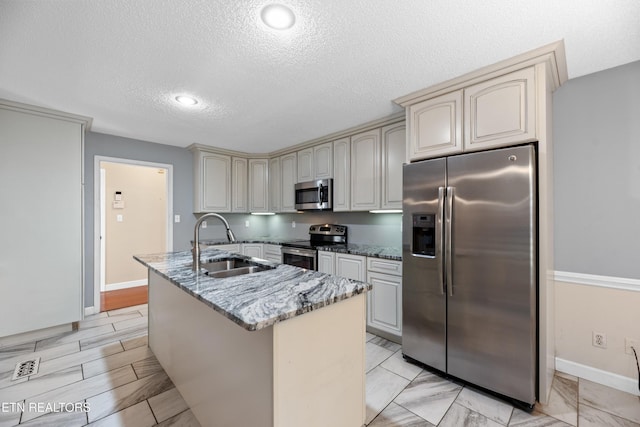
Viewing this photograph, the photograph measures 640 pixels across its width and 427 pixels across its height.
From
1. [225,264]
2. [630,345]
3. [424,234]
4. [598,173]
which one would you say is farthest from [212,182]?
[630,345]

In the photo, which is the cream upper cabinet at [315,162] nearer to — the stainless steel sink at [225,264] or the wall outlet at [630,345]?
the stainless steel sink at [225,264]

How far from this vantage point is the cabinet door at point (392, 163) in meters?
2.90

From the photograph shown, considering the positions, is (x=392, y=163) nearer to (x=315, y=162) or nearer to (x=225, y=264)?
(x=315, y=162)

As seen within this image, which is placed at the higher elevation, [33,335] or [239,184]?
[239,184]

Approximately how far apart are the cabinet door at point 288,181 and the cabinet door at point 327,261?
121 centimetres

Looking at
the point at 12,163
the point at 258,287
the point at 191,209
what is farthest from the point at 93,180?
the point at 258,287

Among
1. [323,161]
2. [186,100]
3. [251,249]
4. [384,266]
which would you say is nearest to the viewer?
[186,100]

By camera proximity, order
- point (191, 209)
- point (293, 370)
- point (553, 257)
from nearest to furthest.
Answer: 1. point (293, 370)
2. point (553, 257)
3. point (191, 209)

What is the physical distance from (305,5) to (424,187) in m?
1.48

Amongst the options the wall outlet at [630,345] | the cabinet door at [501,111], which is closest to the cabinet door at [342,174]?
the cabinet door at [501,111]

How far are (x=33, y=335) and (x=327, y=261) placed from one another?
311 centimetres

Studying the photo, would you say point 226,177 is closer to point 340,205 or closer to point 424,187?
point 340,205

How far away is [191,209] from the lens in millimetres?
4273

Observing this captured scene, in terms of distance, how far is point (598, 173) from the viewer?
2031mm
